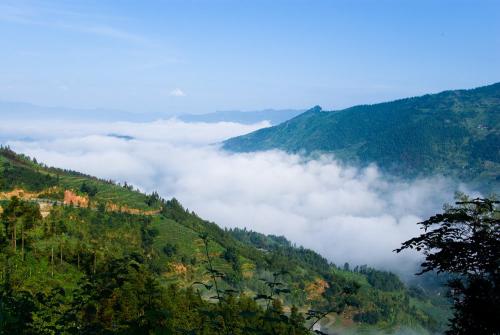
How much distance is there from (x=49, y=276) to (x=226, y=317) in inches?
3311

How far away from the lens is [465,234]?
2027 centimetres

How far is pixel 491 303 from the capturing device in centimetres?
1834

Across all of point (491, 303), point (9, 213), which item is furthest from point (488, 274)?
point (9, 213)

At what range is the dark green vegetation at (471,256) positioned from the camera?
18.8m

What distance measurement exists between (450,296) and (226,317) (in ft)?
34.2

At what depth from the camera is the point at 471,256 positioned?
19672 mm

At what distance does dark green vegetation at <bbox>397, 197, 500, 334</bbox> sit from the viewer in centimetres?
1881

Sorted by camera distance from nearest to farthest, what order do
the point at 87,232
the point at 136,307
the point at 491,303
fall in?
the point at 491,303
the point at 136,307
the point at 87,232

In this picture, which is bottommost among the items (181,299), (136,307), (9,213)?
(181,299)

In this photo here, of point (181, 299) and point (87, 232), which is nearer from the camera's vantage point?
point (181, 299)

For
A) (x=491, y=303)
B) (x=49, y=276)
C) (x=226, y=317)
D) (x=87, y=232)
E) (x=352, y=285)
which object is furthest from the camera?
(x=87, y=232)

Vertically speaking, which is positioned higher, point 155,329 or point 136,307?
point 155,329

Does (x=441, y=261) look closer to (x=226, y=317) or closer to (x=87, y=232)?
(x=226, y=317)

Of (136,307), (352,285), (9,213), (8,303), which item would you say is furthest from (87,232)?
(352,285)
